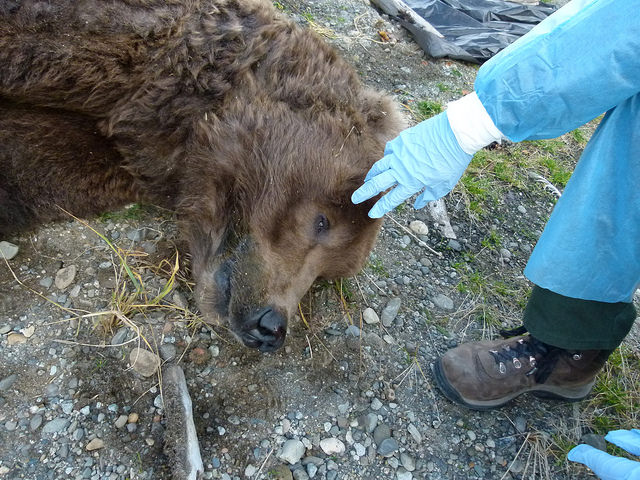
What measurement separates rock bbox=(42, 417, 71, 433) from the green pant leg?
2.37 m

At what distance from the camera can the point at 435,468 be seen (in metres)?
2.70

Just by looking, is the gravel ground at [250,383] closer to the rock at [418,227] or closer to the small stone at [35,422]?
the small stone at [35,422]

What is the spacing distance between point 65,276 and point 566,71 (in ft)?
8.45

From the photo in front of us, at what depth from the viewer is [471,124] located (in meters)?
2.41

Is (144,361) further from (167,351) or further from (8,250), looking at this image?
(8,250)

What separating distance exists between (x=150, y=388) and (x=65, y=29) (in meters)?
1.74

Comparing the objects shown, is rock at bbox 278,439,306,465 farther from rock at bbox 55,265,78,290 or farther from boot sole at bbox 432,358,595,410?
rock at bbox 55,265,78,290

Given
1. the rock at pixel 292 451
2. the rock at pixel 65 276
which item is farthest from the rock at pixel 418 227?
Result: the rock at pixel 65 276

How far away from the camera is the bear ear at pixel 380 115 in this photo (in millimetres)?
2941

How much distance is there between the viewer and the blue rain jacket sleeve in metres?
2.06

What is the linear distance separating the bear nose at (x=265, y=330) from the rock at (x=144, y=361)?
1.53 ft

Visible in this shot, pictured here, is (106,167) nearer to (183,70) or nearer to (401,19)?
(183,70)

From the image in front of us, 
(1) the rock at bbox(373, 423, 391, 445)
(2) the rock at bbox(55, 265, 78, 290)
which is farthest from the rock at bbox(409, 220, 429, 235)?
(2) the rock at bbox(55, 265, 78, 290)

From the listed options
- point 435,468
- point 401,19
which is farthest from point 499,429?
point 401,19
